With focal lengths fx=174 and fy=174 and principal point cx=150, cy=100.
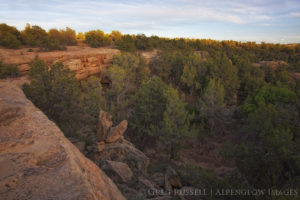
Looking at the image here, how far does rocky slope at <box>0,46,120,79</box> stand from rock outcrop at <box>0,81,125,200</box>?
70.9ft

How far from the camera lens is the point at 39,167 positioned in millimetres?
3369

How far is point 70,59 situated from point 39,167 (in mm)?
26823

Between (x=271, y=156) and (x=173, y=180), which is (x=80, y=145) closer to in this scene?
(x=173, y=180)

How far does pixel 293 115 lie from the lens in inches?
488

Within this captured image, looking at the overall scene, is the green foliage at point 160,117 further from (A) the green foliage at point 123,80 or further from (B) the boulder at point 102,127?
(B) the boulder at point 102,127

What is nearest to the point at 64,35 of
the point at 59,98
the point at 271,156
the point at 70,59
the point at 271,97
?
the point at 70,59

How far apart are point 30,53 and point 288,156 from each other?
30503mm

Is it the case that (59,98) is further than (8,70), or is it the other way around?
(8,70)

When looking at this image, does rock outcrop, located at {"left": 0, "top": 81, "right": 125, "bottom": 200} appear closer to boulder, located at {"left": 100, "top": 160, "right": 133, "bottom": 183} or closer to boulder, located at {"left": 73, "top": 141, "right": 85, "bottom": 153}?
boulder, located at {"left": 100, "top": 160, "right": 133, "bottom": 183}

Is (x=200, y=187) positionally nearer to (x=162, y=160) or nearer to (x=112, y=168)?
(x=112, y=168)

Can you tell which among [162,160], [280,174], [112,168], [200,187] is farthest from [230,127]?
[112,168]

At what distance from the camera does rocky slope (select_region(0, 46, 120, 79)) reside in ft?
73.1

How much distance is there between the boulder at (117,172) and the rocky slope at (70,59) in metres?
19.8

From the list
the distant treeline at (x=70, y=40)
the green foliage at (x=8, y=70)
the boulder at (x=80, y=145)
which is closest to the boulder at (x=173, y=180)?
the boulder at (x=80, y=145)
